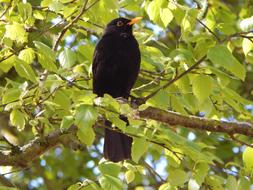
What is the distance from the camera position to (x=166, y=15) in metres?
3.57

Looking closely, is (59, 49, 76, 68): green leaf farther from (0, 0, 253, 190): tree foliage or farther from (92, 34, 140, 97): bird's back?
(92, 34, 140, 97): bird's back

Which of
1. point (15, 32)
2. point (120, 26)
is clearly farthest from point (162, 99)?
point (120, 26)

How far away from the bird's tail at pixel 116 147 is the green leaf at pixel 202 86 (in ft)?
2.62

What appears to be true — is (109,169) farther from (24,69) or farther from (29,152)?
(29,152)

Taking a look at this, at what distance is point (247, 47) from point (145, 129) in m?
0.72

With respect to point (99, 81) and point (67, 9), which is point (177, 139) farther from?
point (99, 81)

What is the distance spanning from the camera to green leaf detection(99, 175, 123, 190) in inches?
111

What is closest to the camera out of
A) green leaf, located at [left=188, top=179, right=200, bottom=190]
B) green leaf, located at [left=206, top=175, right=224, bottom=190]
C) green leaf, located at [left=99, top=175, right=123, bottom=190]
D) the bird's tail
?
green leaf, located at [left=99, top=175, right=123, bottom=190]

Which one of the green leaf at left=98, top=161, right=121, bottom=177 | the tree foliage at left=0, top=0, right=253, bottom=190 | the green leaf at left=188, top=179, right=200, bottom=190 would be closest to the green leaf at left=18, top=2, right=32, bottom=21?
the tree foliage at left=0, top=0, right=253, bottom=190

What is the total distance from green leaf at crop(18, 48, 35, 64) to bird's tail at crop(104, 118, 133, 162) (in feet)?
3.39

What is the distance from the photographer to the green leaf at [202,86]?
3.38 metres

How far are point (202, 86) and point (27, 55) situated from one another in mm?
991

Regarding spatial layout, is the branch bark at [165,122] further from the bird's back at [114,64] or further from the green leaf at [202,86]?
the bird's back at [114,64]

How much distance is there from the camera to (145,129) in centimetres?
335
